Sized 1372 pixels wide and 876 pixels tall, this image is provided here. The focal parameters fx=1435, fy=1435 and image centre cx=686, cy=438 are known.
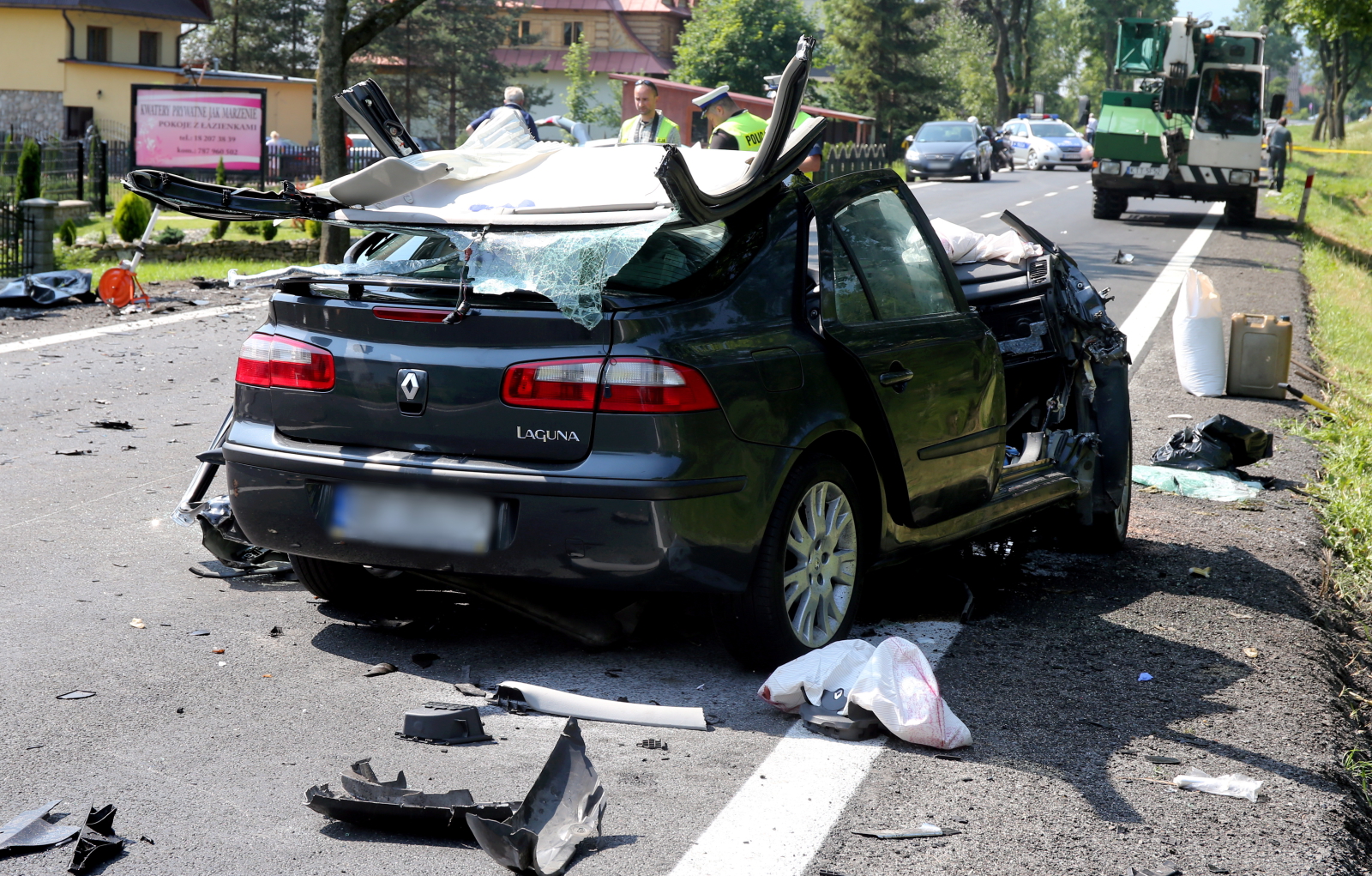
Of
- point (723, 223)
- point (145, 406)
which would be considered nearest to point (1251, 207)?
point (145, 406)

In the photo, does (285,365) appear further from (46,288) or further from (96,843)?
(46,288)

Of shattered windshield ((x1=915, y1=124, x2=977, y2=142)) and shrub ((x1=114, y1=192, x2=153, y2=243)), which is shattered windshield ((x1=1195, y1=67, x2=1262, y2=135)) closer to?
shattered windshield ((x1=915, y1=124, x2=977, y2=142))

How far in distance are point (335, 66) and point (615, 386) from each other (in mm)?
14809

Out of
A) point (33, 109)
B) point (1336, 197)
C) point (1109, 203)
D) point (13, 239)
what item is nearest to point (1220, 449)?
point (13, 239)

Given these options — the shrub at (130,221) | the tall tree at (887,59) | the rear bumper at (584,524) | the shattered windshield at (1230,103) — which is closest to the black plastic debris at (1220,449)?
the rear bumper at (584,524)

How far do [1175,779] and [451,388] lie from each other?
2259 millimetres

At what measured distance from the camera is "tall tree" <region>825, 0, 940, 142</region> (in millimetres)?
64831

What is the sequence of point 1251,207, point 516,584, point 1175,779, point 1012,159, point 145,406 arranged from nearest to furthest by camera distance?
point 1175,779 → point 516,584 → point 145,406 → point 1251,207 → point 1012,159

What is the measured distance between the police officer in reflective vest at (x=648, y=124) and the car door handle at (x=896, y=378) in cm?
675

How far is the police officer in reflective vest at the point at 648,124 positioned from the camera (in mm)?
11578

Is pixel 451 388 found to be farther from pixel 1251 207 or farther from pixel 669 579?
pixel 1251 207

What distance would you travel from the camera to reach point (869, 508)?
4.79m

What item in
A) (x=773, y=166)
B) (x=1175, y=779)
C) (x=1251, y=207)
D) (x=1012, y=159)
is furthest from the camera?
(x=1012, y=159)

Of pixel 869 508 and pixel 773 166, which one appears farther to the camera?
pixel 869 508
